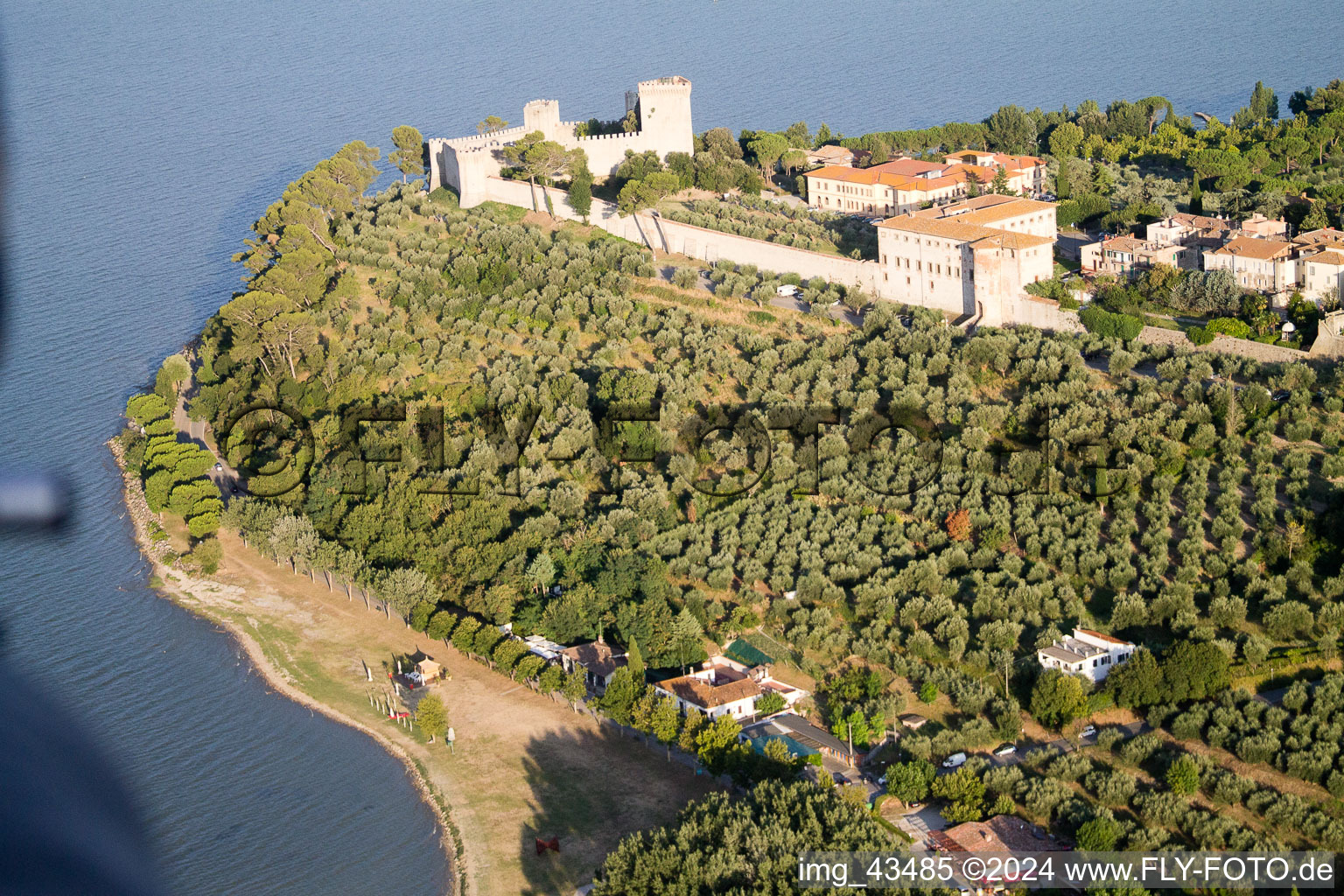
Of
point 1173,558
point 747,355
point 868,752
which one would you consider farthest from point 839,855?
point 747,355

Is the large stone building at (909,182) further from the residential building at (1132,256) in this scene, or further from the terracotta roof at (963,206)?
the residential building at (1132,256)

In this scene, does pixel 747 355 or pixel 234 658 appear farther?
pixel 747 355

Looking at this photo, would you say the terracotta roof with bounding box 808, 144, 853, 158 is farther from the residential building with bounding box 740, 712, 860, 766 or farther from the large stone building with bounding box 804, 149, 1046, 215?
the residential building with bounding box 740, 712, 860, 766

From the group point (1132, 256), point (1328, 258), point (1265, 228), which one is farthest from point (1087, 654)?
point (1265, 228)

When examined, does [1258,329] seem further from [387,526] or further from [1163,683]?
[387,526]

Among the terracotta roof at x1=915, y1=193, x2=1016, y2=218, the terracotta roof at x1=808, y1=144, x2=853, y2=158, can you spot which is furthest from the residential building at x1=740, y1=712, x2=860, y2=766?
the terracotta roof at x1=808, y1=144, x2=853, y2=158

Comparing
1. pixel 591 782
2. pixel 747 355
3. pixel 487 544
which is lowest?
pixel 591 782
